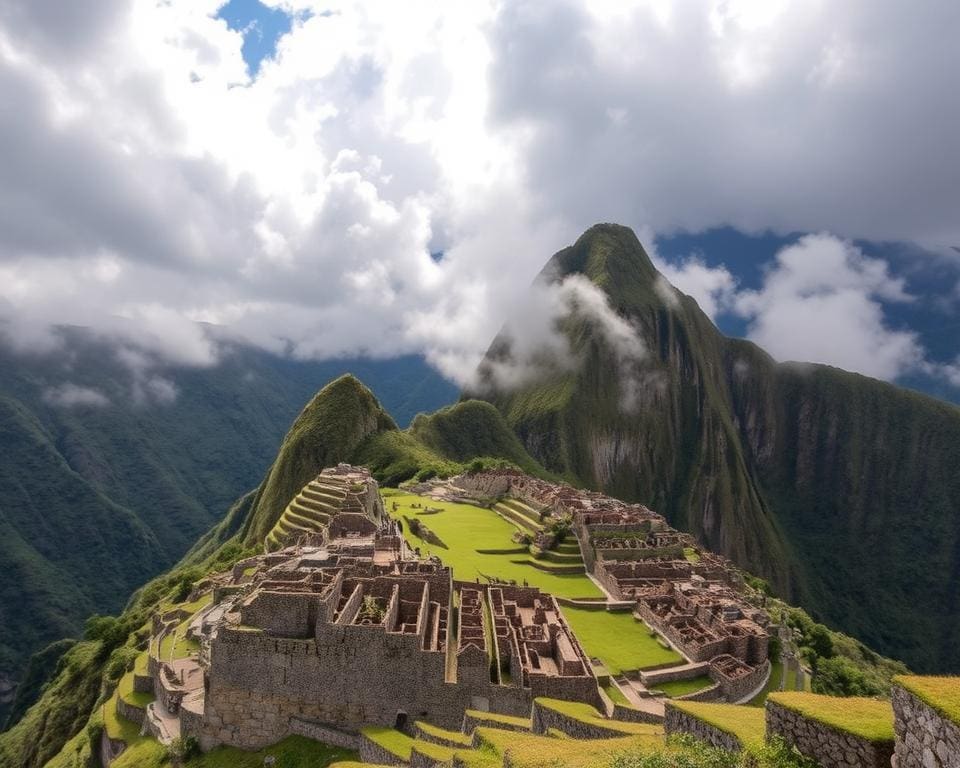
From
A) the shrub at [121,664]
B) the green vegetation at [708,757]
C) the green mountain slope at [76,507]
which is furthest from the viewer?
the green mountain slope at [76,507]

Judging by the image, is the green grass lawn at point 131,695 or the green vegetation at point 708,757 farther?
the green grass lawn at point 131,695

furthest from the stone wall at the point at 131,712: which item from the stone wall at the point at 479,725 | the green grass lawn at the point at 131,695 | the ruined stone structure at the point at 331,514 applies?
the stone wall at the point at 479,725

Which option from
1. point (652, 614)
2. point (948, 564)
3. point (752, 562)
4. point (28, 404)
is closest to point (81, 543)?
point (28, 404)

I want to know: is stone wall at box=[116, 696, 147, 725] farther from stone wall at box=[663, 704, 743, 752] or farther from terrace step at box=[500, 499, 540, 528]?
terrace step at box=[500, 499, 540, 528]

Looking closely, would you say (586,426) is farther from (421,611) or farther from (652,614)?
(421,611)

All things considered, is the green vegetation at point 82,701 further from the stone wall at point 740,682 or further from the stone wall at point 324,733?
the stone wall at point 740,682

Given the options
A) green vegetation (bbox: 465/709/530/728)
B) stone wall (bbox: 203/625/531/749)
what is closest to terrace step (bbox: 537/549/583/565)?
stone wall (bbox: 203/625/531/749)
